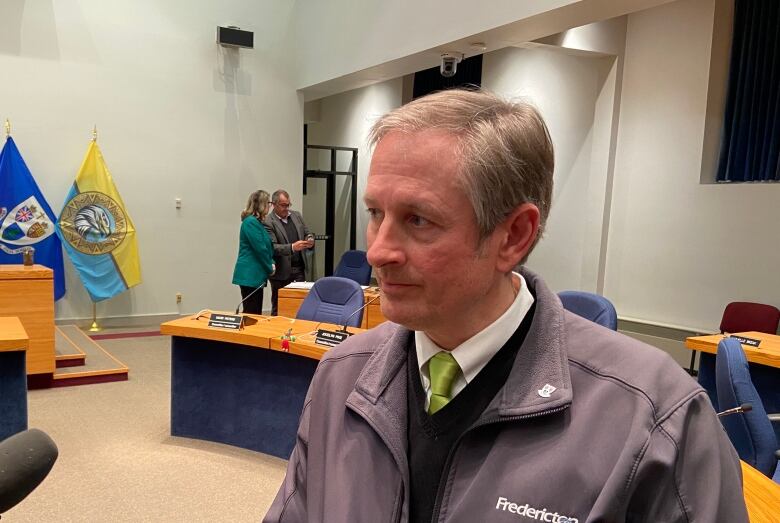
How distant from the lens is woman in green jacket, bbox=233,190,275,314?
19.2 feet

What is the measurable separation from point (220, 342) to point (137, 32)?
479 cm

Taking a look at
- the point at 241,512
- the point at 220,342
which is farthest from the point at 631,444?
the point at 220,342

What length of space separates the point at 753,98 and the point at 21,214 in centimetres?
693

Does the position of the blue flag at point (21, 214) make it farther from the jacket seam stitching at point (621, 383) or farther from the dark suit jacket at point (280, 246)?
the jacket seam stitching at point (621, 383)

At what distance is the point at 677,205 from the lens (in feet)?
19.6

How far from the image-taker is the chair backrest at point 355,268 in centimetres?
664

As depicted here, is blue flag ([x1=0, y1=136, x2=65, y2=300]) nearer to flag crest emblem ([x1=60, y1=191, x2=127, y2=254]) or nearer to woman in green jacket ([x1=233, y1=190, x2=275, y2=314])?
flag crest emblem ([x1=60, y1=191, x2=127, y2=254])

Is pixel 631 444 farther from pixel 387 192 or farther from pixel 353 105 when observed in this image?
pixel 353 105

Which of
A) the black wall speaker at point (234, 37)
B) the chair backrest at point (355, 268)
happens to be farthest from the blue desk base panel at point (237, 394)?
the black wall speaker at point (234, 37)

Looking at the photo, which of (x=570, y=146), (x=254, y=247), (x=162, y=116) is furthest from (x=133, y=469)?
(x=570, y=146)

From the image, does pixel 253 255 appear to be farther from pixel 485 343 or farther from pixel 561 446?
pixel 561 446

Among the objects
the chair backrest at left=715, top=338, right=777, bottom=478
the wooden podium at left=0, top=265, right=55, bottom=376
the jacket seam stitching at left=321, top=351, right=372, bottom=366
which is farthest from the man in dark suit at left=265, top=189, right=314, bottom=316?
the jacket seam stitching at left=321, top=351, right=372, bottom=366

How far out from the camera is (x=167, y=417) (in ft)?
13.6

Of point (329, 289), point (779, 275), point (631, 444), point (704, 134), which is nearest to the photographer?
point (631, 444)
